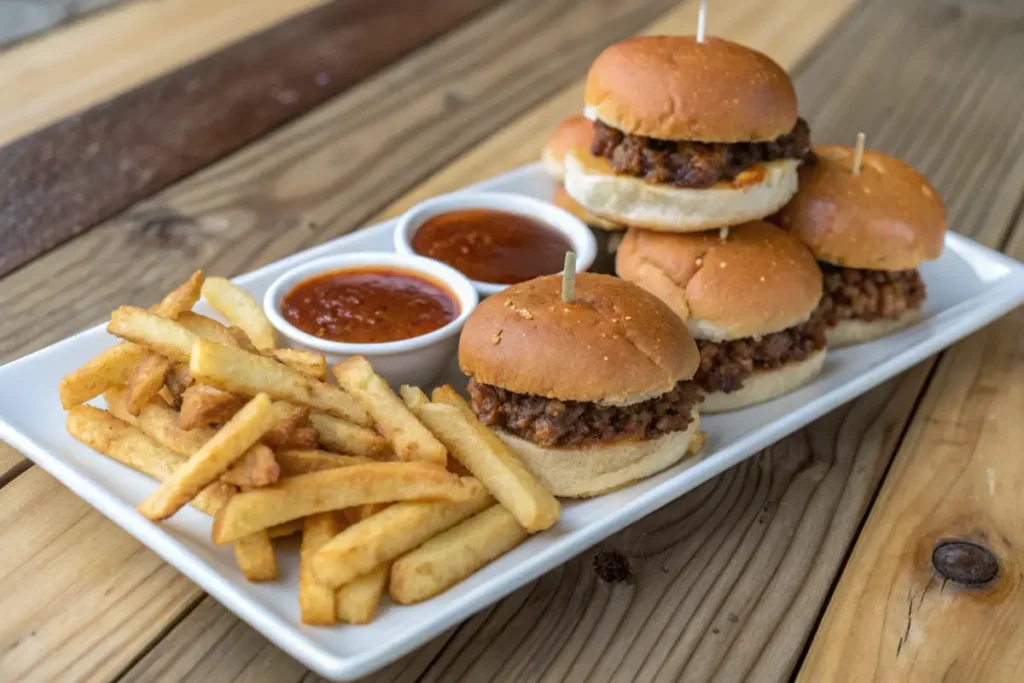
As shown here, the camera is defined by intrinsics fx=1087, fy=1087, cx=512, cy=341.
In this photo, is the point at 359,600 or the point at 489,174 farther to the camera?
the point at 489,174

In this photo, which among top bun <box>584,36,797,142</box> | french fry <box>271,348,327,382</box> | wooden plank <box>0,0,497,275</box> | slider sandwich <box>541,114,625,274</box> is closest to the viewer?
french fry <box>271,348,327,382</box>

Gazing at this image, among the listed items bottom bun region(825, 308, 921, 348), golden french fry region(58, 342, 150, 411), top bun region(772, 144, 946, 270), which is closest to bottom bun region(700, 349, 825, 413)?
bottom bun region(825, 308, 921, 348)

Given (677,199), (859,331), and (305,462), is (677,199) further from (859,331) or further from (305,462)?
(305,462)

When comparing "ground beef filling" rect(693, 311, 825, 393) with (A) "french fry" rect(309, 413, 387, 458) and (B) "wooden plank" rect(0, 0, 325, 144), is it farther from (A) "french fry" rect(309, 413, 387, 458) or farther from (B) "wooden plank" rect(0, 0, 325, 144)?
(B) "wooden plank" rect(0, 0, 325, 144)

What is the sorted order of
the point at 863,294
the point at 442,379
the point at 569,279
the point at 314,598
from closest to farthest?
the point at 314,598, the point at 569,279, the point at 442,379, the point at 863,294

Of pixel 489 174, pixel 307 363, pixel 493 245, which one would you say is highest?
pixel 307 363

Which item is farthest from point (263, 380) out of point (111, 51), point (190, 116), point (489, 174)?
point (111, 51)

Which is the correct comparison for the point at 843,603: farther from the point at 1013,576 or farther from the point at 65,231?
the point at 65,231
